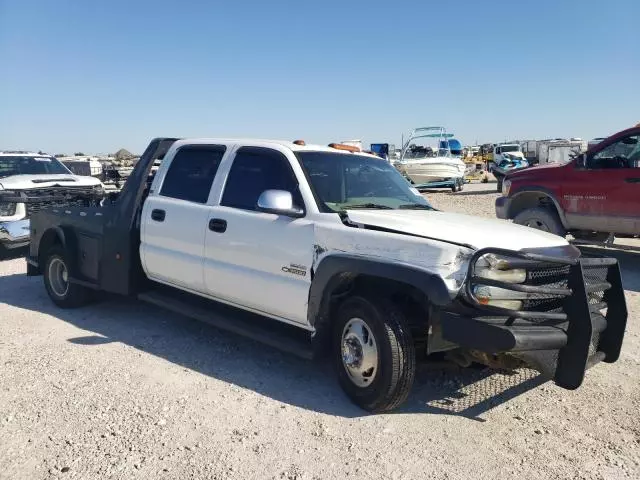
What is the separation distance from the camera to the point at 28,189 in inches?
380

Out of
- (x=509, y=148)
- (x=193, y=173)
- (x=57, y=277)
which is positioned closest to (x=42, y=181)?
(x=57, y=277)

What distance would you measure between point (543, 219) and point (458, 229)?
5.89m

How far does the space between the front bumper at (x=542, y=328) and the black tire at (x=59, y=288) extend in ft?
14.6

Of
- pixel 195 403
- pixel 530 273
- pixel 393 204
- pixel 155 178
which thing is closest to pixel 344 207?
pixel 393 204

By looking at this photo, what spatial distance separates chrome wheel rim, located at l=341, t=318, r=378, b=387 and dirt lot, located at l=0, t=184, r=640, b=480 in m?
0.24

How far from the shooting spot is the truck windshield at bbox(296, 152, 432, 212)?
4.29 meters

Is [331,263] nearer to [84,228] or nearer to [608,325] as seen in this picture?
[608,325]

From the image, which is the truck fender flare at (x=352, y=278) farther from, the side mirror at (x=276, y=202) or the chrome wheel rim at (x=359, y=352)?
the side mirror at (x=276, y=202)

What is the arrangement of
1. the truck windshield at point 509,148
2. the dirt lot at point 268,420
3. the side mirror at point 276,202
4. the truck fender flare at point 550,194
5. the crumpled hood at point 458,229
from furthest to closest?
the truck windshield at point 509,148 → the truck fender flare at point 550,194 → the side mirror at point 276,202 → the crumpled hood at point 458,229 → the dirt lot at point 268,420

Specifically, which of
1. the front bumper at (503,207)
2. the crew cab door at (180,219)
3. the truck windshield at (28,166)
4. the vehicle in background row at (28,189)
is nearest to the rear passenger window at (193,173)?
the crew cab door at (180,219)

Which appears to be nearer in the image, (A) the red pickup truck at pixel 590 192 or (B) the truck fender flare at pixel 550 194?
(A) the red pickup truck at pixel 590 192

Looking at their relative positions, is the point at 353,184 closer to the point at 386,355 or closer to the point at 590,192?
the point at 386,355

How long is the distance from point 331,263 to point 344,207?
54 centimetres

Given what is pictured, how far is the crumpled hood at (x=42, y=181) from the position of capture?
9.61 meters
